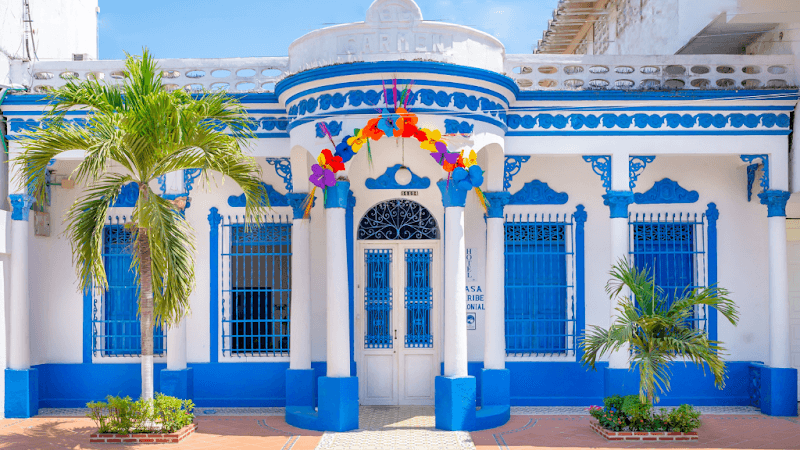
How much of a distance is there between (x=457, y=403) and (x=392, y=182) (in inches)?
124

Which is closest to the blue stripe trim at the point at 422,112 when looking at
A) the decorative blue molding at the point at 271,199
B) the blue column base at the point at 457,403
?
the decorative blue molding at the point at 271,199

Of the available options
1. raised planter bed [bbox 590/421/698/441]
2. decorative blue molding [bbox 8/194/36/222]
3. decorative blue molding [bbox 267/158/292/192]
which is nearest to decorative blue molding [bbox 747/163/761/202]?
raised planter bed [bbox 590/421/698/441]

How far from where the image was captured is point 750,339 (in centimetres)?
990

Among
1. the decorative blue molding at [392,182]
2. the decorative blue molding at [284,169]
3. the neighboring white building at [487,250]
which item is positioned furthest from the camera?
the decorative blue molding at [392,182]

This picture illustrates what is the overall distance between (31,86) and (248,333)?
425cm

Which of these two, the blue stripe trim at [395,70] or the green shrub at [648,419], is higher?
the blue stripe trim at [395,70]

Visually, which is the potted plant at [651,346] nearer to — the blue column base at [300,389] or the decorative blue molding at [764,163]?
the decorative blue molding at [764,163]

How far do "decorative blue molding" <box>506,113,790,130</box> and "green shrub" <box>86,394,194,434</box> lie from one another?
17.0 feet

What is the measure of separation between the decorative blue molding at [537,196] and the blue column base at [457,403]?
2.87 meters

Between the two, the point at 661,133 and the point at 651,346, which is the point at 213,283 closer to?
the point at 651,346

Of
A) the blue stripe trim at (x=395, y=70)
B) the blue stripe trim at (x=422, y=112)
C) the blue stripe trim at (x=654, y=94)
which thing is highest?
the blue stripe trim at (x=395, y=70)

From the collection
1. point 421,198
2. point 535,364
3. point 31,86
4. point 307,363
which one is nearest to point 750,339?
point 535,364

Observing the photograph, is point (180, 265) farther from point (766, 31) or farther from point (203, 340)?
point (766, 31)

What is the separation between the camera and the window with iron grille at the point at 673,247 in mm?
9938
